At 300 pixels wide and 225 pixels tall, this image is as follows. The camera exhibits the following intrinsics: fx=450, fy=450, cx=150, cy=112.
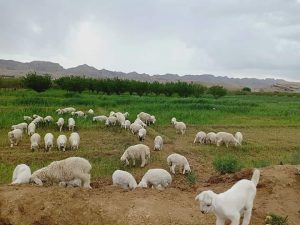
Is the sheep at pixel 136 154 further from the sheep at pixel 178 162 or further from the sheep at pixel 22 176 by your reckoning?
the sheep at pixel 22 176

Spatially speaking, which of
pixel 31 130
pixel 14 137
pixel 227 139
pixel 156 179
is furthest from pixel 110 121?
pixel 156 179

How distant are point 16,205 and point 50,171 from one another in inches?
77.6

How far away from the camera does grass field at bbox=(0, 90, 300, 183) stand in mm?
16203

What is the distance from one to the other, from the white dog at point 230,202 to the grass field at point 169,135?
643 centimetres

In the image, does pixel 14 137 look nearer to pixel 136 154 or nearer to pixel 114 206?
pixel 136 154

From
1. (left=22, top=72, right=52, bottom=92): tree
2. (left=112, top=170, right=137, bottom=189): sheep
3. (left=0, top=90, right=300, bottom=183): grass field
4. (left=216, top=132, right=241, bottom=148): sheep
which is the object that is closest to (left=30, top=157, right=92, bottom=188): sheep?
(left=112, top=170, right=137, bottom=189): sheep

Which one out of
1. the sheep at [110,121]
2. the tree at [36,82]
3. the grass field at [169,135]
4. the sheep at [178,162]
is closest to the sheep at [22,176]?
the grass field at [169,135]

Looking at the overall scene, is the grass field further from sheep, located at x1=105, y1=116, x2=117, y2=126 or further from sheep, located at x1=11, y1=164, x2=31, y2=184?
sheep, located at x1=11, y1=164, x2=31, y2=184

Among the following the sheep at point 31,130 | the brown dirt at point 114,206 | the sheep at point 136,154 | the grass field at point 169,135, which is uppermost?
the brown dirt at point 114,206

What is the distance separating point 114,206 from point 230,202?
2354 mm

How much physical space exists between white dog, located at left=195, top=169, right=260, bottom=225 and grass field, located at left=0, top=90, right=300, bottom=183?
21.1ft

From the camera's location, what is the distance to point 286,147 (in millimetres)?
20859

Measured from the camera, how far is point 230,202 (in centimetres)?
719

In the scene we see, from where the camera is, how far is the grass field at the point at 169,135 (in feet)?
53.2
